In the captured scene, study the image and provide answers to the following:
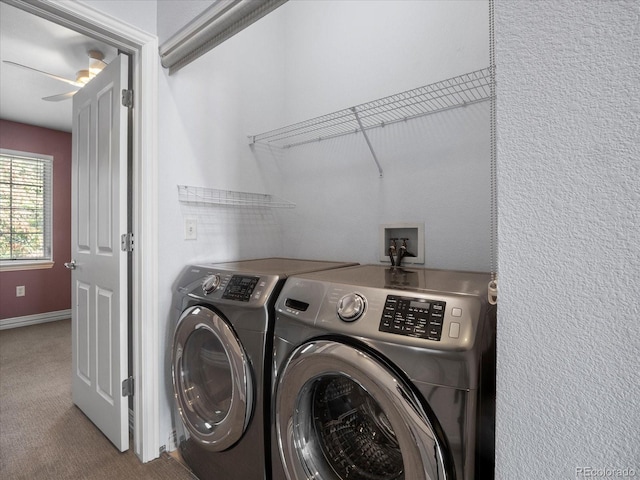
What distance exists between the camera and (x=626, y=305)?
49 cm

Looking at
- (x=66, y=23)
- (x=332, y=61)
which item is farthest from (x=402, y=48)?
(x=66, y=23)

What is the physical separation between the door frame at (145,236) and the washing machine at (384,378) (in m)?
0.83

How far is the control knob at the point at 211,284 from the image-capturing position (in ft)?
4.82

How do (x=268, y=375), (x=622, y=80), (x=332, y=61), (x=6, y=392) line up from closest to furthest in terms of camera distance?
(x=622, y=80), (x=268, y=375), (x=332, y=61), (x=6, y=392)

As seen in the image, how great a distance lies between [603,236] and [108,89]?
7.26 ft

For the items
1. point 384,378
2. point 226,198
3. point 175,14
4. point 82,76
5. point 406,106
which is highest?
point 82,76

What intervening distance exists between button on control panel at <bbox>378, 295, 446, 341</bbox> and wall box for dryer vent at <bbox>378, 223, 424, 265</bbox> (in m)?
0.81

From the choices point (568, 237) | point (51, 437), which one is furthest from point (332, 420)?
point (51, 437)

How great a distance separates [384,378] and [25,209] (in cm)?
515

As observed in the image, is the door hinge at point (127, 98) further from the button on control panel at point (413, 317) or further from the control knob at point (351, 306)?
the button on control panel at point (413, 317)

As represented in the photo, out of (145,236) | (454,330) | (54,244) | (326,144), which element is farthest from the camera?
(54,244)

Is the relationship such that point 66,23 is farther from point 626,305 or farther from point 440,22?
point 626,305

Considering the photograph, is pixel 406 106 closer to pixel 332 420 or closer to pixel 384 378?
pixel 384 378

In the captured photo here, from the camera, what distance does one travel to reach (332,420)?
1130mm
